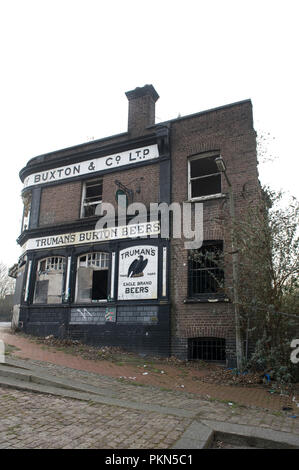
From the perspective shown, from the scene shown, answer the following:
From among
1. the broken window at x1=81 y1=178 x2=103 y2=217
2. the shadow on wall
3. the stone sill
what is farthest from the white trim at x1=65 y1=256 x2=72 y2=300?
the shadow on wall

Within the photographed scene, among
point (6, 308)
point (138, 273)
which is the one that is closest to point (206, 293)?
point (138, 273)

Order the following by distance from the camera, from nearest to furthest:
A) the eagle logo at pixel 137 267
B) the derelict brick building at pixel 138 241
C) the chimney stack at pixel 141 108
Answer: the derelict brick building at pixel 138 241 → the eagle logo at pixel 137 267 → the chimney stack at pixel 141 108

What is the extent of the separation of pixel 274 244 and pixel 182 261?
3973 mm

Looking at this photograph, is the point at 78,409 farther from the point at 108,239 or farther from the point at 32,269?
the point at 32,269

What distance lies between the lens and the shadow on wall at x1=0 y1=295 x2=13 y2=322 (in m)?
42.1

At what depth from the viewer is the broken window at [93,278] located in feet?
45.3

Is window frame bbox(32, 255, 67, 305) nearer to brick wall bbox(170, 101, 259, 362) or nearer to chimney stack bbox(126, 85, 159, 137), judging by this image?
brick wall bbox(170, 101, 259, 362)

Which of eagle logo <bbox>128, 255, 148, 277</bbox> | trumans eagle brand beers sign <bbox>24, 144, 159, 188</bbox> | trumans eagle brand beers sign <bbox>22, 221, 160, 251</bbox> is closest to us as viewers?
eagle logo <bbox>128, 255, 148, 277</bbox>

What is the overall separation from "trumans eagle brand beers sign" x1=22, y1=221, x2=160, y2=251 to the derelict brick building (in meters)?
0.04

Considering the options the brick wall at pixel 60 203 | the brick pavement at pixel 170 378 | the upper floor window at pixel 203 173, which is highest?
the upper floor window at pixel 203 173

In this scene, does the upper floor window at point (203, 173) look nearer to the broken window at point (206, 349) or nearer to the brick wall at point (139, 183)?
the brick wall at point (139, 183)

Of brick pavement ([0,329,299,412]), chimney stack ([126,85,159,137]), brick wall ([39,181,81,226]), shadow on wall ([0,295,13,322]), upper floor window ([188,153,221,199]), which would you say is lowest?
brick pavement ([0,329,299,412])

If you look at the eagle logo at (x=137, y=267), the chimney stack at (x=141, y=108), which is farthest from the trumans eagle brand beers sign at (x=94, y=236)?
the chimney stack at (x=141, y=108)

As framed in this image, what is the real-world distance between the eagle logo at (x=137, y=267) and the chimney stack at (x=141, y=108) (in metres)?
5.38
